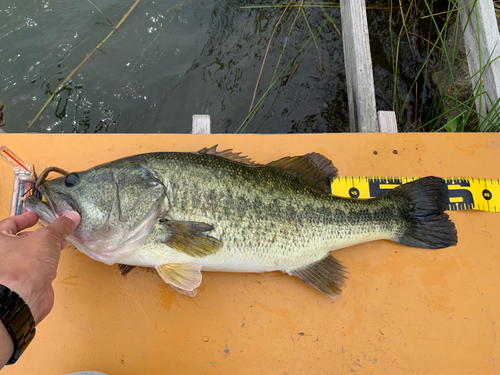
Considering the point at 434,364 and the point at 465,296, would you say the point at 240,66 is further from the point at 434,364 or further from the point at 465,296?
the point at 434,364

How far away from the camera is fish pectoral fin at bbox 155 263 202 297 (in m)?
2.09

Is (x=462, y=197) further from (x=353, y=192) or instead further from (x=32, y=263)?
(x=32, y=263)

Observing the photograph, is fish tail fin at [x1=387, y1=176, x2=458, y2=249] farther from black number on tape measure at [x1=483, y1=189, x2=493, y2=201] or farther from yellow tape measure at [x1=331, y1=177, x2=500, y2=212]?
black number on tape measure at [x1=483, y1=189, x2=493, y2=201]

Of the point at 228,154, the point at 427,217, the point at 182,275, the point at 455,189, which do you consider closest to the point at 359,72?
the point at 455,189

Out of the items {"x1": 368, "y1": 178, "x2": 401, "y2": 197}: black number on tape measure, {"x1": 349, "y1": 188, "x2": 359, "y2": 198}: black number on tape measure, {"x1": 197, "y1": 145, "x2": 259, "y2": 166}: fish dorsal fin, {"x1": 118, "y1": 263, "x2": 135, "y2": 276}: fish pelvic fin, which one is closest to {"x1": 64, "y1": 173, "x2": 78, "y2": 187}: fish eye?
{"x1": 118, "y1": 263, "x2": 135, "y2": 276}: fish pelvic fin

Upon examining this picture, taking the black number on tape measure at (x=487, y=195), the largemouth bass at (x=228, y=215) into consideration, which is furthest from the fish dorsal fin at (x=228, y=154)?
the black number on tape measure at (x=487, y=195)

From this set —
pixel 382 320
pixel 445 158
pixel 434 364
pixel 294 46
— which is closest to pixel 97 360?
pixel 382 320

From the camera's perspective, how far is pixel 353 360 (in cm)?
226

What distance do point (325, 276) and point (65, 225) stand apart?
1.86 metres

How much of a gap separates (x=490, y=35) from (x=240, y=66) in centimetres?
275

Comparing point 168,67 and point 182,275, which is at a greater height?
point 168,67

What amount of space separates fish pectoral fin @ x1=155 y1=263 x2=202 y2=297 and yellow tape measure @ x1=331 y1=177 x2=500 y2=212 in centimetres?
137

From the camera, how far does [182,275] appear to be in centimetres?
211

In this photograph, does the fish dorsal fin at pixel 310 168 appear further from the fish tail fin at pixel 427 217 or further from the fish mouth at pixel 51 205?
the fish mouth at pixel 51 205
